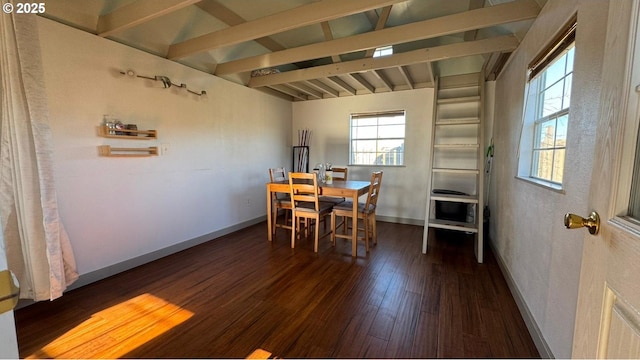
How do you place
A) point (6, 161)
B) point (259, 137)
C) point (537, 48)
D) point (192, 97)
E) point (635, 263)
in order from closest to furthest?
point (635, 263), point (6, 161), point (537, 48), point (192, 97), point (259, 137)

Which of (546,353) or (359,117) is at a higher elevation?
(359,117)

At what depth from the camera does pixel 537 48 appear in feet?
6.26

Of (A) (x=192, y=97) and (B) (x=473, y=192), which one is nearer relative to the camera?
(A) (x=192, y=97)

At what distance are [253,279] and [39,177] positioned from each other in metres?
1.78

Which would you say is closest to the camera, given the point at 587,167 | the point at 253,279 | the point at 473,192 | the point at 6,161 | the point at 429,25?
the point at 587,167

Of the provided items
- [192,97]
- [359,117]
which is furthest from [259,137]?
[359,117]

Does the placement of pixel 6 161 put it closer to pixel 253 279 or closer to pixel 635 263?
pixel 253 279

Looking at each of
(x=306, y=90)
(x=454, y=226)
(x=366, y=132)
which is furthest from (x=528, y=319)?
(x=306, y=90)

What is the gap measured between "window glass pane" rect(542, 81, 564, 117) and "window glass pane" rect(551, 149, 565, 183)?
0.99 feet

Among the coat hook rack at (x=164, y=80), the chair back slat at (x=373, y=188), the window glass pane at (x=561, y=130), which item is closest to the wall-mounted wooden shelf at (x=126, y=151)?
the coat hook rack at (x=164, y=80)

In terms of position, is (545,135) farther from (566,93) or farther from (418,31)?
(418,31)

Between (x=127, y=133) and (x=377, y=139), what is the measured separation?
3.68 metres

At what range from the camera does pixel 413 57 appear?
2816 millimetres

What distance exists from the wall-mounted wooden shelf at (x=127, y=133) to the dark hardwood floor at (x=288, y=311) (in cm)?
138
